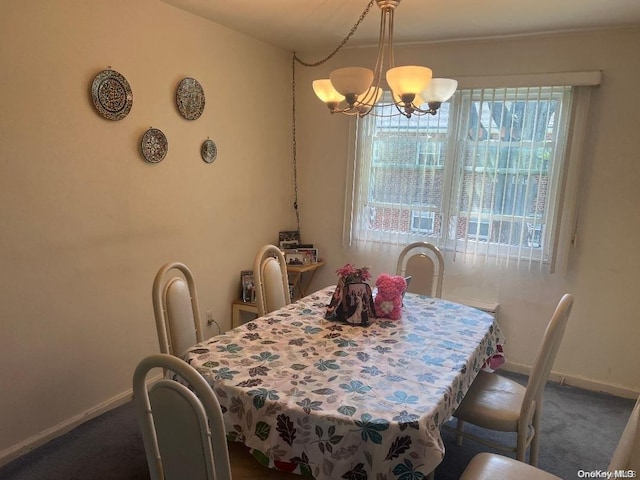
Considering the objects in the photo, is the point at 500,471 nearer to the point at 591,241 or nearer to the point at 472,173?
the point at 591,241

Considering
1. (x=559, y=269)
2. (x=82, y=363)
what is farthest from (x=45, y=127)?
(x=559, y=269)

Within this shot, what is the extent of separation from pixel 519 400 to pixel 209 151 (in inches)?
95.4

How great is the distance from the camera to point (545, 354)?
5.76 ft

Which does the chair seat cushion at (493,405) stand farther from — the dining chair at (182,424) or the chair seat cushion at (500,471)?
the dining chair at (182,424)

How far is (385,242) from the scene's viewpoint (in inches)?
146

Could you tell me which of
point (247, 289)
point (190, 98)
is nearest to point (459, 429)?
point (247, 289)

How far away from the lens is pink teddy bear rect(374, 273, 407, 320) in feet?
7.42

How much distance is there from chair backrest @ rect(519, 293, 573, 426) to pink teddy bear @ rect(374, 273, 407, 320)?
684 millimetres

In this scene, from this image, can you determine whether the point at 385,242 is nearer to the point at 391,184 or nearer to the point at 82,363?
the point at 391,184

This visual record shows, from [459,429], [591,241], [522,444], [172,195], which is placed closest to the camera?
[522,444]

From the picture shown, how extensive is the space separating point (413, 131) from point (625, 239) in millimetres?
1616

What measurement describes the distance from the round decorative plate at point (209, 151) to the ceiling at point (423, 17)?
82 cm

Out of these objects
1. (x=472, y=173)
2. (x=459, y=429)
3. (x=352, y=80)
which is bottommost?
(x=459, y=429)

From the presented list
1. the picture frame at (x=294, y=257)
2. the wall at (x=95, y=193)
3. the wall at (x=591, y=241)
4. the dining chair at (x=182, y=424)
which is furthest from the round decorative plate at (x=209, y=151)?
the dining chair at (x=182, y=424)
